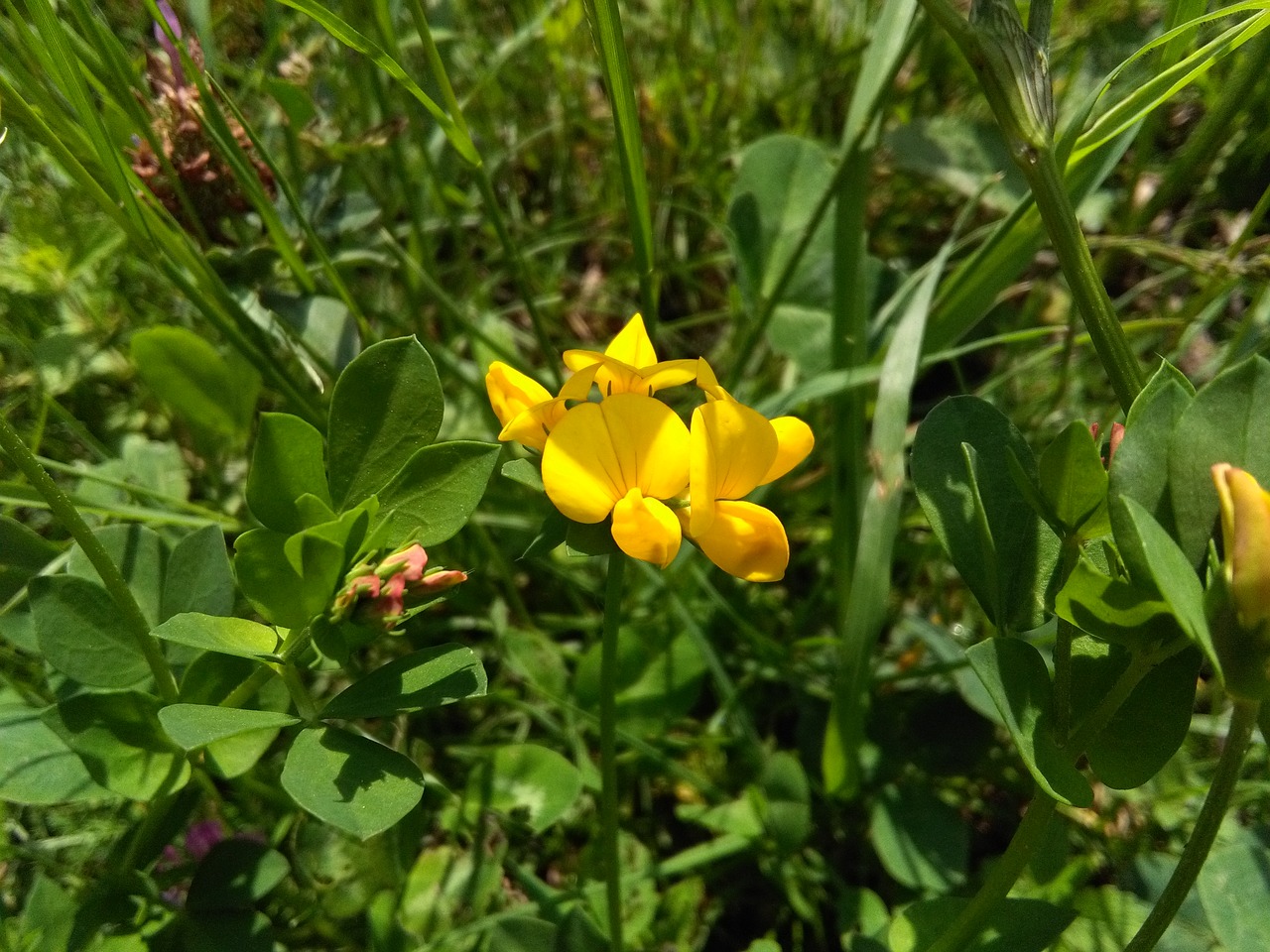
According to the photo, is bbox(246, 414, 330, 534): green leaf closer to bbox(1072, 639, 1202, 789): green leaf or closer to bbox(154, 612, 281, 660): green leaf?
bbox(154, 612, 281, 660): green leaf

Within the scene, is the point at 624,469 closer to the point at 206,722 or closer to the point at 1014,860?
the point at 206,722

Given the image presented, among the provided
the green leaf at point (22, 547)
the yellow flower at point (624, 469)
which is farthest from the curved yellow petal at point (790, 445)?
the green leaf at point (22, 547)

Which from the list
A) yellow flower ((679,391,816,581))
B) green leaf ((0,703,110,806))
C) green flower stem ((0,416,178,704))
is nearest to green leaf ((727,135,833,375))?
yellow flower ((679,391,816,581))

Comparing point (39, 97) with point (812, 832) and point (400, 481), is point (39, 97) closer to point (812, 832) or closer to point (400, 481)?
point (400, 481)

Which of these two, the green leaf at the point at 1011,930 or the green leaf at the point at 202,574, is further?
the green leaf at the point at 202,574

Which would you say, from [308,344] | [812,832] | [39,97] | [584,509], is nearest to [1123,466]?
[584,509]

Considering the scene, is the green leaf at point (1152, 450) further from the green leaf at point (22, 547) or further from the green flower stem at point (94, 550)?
the green leaf at point (22, 547)
